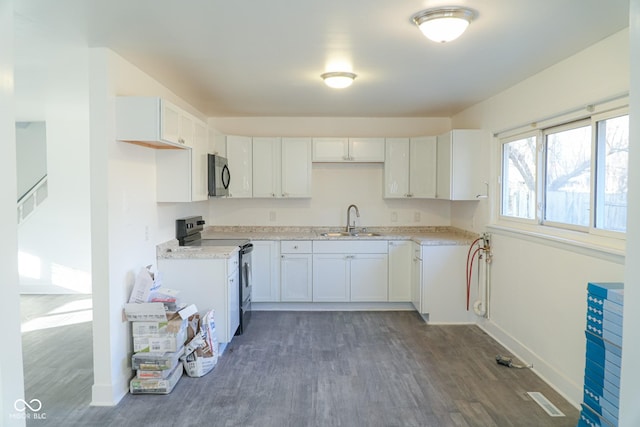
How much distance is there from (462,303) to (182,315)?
9.59 ft

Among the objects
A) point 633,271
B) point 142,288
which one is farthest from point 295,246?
point 633,271

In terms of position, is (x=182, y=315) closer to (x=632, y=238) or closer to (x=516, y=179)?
(x=632, y=238)

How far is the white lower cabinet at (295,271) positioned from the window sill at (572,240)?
2100 mm

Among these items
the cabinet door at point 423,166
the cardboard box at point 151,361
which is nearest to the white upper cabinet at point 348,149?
the cabinet door at point 423,166

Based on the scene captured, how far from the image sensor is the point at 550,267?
3080 millimetres

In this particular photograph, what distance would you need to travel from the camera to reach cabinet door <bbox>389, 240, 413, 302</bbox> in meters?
4.77

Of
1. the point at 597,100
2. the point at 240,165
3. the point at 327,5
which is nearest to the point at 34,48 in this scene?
the point at 327,5

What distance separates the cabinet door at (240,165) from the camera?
496 cm

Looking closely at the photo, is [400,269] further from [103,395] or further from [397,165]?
[103,395]

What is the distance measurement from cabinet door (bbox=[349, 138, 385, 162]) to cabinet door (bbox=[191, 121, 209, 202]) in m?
1.80

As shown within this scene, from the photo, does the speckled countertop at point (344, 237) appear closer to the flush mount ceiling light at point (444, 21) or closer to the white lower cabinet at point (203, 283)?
the white lower cabinet at point (203, 283)

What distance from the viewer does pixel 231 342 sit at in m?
3.88

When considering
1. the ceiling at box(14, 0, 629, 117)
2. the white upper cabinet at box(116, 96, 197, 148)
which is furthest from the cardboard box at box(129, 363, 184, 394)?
the ceiling at box(14, 0, 629, 117)

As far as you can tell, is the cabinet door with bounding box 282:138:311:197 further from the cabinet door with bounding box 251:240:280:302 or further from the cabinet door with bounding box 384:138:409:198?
the cabinet door with bounding box 384:138:409:198
